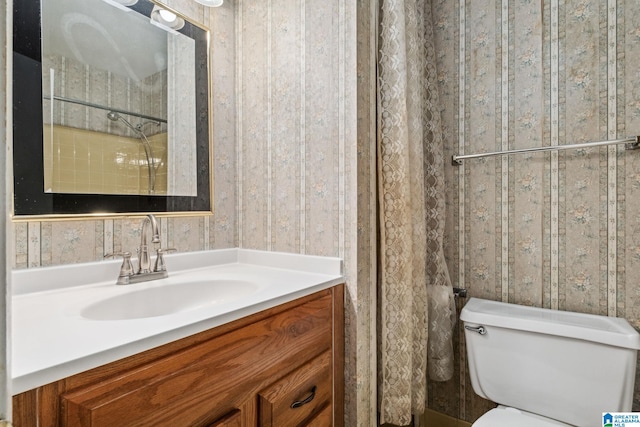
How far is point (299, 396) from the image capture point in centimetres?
93

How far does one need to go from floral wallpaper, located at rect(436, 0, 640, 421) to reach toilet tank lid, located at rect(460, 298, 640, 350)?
10 cm

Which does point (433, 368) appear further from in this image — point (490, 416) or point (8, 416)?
point (8, 416)

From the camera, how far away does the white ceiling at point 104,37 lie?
96 cm

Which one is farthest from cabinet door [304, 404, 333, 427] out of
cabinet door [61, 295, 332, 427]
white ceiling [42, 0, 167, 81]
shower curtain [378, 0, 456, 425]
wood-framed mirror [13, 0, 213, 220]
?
white ceiling [42, 0, 167, 81]

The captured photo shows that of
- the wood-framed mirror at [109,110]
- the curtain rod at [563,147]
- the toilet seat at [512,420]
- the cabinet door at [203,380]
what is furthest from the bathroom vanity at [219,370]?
the curtain rod at [563,147]

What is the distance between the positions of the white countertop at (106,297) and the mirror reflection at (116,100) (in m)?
0.27

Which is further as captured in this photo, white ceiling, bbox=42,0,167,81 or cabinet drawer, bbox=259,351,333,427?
white ceiling, bbox=42,0,167,81

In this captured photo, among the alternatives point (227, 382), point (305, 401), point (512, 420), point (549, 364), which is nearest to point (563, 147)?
point (549, 364)

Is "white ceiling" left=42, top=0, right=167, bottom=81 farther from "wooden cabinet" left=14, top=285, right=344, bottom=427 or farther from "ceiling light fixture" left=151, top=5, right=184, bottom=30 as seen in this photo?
"wooden cabinet" left=14, top=285, right=344, bottom=427

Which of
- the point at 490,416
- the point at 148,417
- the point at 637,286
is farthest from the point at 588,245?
the point at 148,417

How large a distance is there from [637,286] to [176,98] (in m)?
1.81

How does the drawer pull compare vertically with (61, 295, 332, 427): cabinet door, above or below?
below

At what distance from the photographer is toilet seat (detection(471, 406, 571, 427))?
3.45 feet

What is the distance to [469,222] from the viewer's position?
1471 mm
